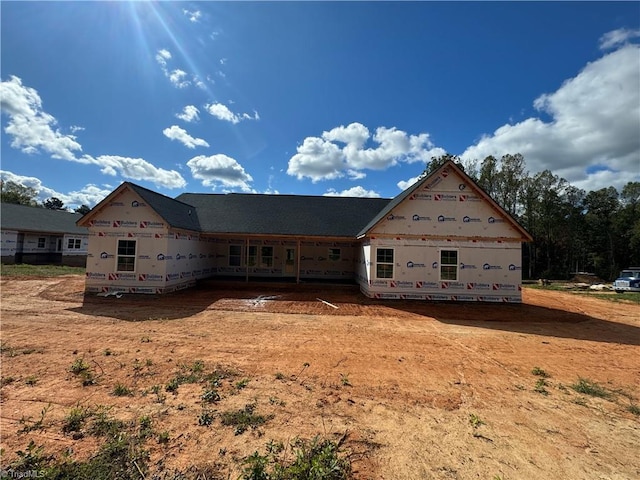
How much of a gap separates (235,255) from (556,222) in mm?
39164

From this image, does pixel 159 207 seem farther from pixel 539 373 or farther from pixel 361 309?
pixel 539 373

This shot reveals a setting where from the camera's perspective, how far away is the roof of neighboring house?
85.9ft

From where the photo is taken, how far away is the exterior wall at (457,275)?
46.6 ft

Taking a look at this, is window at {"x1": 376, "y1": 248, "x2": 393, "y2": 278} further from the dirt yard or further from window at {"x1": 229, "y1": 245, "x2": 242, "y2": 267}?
window at {"x1": 229, "y1": 245, "x2": 242, "y2": 267}

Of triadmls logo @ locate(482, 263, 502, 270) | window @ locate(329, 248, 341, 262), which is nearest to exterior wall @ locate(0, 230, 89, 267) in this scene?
window @ locate(329, 248, 341, 262)

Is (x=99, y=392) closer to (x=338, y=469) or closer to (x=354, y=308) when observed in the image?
(x=338, y=469)

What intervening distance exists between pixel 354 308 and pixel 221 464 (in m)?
9.68

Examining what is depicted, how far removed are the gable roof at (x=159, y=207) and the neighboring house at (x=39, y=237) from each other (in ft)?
51.9

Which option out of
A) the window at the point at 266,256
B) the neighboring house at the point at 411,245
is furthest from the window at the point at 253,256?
the neighboring house at the point at 411,245

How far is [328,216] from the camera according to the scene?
19.4 meters

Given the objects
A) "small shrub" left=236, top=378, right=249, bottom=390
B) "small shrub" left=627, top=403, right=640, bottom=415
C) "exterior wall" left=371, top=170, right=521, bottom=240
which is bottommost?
"small shrub" left=627, top=403, right=640, bottom=415

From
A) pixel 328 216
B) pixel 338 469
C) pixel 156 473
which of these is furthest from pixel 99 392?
pixel 328 216

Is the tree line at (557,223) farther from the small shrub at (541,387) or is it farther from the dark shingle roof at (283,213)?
the small shrub at (541,387)

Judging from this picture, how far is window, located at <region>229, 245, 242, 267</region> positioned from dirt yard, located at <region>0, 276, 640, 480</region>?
29.9 ft
